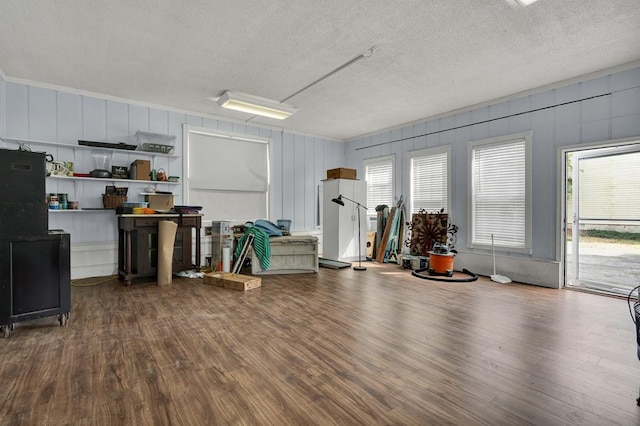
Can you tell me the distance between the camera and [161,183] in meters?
5.60

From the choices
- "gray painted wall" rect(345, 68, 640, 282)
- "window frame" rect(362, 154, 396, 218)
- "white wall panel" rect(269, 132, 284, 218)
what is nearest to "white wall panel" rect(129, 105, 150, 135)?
"white wall panel" rect(269, 132, 284, 218)

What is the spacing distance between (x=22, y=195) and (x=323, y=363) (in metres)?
2.94

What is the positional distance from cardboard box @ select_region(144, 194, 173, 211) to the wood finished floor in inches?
68.7

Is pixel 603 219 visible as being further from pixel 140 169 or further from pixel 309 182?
pixel 140 169

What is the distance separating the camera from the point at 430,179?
21.0 ft

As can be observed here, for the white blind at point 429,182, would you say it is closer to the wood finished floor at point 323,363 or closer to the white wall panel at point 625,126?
the white wall panel at point 625,126

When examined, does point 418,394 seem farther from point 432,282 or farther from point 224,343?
point 432,282

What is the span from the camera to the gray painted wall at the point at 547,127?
13.5ft

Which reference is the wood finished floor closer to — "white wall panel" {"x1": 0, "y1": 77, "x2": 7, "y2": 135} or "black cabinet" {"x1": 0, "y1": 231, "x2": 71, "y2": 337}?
"black cabinet" {"x1": 0, "y1": 231, "x2": 71, "y2": 337}

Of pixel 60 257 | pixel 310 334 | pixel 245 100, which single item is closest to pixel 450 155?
pixel 245 100

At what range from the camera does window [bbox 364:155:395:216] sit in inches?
285

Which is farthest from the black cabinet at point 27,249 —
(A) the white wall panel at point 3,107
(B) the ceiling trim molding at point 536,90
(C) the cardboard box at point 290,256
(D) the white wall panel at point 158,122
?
(B) the ceiling trim molding at point 536,90

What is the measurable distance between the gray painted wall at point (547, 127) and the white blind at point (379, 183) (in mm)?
1004

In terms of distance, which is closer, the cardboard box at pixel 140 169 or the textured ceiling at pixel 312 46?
the textured ceiling at pixel 312 46
